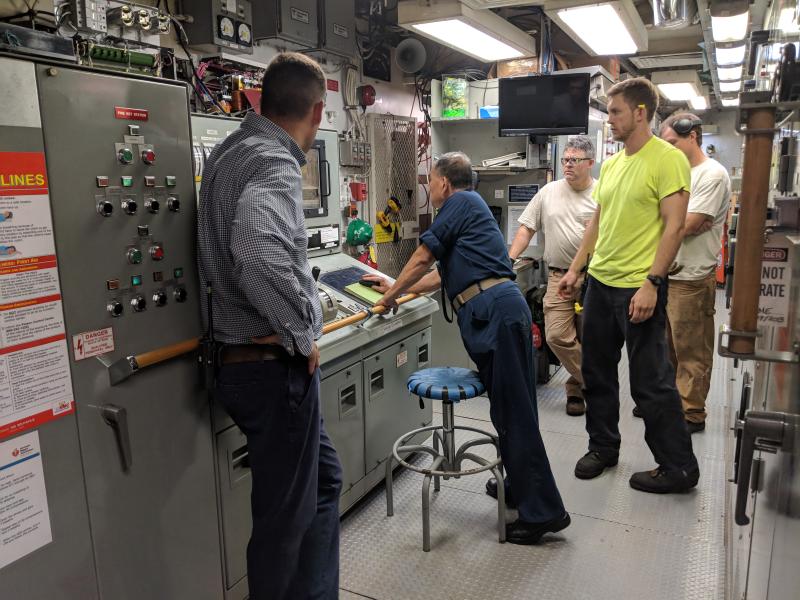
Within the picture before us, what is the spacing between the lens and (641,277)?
2941 millimetres

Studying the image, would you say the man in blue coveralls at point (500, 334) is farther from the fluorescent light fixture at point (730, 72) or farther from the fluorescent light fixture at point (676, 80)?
the fluorescent light fixture at point (676, 80)

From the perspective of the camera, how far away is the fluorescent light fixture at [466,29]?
12.2 feet

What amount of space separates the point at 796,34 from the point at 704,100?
33.1ft

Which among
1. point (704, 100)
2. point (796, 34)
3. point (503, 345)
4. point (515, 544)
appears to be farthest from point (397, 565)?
point (704, 100)

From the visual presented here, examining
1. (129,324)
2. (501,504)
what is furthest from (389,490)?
(129,324)

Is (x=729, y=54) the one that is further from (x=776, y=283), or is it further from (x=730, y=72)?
(x=776, y=283)

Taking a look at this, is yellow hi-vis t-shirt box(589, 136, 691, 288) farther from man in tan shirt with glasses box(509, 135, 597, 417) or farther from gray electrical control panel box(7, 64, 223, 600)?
gray electrical control panel box(7, 64, 223, 600)

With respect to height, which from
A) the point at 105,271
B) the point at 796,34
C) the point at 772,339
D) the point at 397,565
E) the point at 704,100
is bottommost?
the point at 397,565

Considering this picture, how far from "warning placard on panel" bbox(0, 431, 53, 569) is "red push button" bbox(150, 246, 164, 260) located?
1.86 ft

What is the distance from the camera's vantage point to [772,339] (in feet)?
4.46

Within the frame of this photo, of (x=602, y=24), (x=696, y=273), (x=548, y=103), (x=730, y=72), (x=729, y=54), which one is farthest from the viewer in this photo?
(x=730, y=72)

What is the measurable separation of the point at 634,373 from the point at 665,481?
0.60 meters

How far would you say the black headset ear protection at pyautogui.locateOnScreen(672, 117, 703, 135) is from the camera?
3756 millimetres

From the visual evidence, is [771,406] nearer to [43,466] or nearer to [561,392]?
[43,466]
